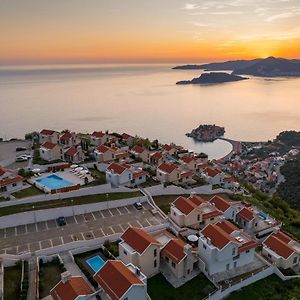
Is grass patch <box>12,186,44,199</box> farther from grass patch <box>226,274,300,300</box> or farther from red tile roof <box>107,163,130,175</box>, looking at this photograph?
grass patch <box>226,274,300,300</box>

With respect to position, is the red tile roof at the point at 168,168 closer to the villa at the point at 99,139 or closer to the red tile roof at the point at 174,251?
the villa at the point at 99,139

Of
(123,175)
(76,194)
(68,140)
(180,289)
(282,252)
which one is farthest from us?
(68,140)

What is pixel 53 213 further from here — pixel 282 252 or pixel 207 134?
pixel 207 134

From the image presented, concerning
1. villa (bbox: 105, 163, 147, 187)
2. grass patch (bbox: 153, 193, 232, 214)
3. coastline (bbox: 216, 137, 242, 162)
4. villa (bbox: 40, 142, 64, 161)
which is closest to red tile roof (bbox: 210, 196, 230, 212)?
grass patch (bbox: 153, 193, 232, 214)

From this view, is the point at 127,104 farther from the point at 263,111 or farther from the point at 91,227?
the point at 91,227

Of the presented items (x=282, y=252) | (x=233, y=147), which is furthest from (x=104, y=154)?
(x=233, y=147)

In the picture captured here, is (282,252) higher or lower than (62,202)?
lower

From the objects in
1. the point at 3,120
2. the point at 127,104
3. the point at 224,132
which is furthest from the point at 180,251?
the point at 127,104
